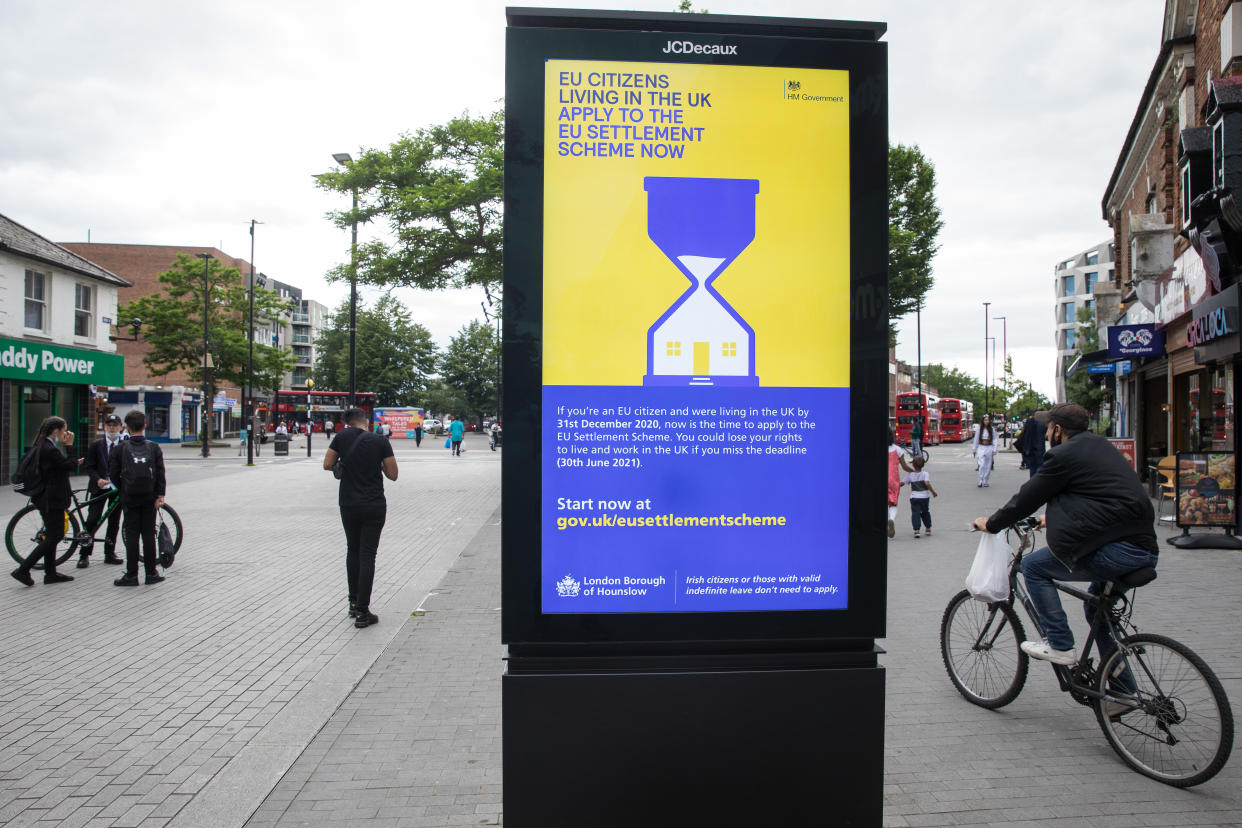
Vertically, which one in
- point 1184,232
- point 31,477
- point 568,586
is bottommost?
point 31,477

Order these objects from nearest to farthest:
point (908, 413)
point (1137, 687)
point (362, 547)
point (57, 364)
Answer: point (1137, 687) → point (362, 547) → point (57, 364) → point (908, 413)

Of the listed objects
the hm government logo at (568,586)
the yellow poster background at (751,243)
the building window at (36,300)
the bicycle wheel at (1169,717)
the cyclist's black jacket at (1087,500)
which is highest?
the building window at (36,300)

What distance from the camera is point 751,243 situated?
9.54 feet

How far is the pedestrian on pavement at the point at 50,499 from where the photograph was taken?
8812 mm

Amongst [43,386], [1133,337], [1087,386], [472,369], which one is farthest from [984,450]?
[472,369]

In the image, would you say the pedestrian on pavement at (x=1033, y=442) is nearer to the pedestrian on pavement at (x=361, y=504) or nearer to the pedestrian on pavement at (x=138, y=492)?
the pedestrian on pavement at (x=361, y=504)

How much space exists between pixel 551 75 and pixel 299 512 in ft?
47.1

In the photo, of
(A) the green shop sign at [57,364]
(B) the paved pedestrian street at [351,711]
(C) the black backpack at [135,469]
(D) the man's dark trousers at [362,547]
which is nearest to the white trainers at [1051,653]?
(B) the paved pedestrian street at [351,711]

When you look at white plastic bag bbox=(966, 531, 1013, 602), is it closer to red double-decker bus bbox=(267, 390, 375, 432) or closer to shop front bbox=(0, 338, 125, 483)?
shop front bbox=(0, 338, 125, 483)

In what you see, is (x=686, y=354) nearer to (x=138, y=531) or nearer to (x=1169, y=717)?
(x=1169, y=717)

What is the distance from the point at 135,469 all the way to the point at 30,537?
4.44 metres

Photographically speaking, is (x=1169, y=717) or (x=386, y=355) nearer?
(x=1169, y=717)

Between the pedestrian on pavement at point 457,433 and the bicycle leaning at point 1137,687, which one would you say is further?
the pedestrian on pavement at point 457,433

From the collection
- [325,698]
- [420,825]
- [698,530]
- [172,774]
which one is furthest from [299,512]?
[698,530]
